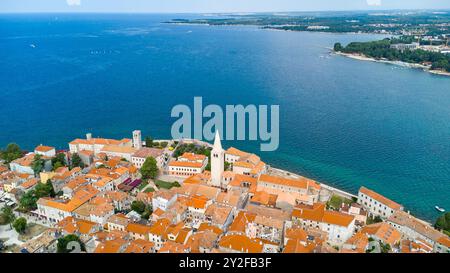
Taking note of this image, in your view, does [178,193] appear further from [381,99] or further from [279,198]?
[381,99]

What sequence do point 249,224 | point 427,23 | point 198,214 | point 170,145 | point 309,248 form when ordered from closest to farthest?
point 309,248 → point 249,224 → point 198,214 → point 170,145 → point 427,23

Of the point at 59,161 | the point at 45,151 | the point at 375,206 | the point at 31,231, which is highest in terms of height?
the point at 45,151

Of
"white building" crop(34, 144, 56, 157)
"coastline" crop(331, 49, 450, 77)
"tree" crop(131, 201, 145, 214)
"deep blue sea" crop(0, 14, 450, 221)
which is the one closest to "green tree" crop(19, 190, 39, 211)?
"tree" crop(131, 201, 145, 214)

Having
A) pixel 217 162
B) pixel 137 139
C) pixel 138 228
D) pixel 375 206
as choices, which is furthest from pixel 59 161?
pixel 375 206

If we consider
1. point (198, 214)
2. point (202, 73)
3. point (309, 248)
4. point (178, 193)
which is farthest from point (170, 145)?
point (202, 73)

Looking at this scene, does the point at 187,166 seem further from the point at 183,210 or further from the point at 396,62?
the point at 396,62

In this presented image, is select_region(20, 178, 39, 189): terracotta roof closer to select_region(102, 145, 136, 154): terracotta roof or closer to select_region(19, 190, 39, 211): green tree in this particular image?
select_region(19, 190, 39, 211): green tree
